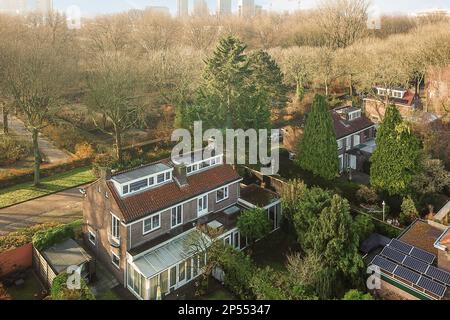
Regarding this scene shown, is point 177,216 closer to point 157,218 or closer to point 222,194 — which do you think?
point 157,218

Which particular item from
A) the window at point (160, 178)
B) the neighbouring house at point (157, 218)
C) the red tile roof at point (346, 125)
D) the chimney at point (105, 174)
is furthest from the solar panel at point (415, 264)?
the red tile roof at point (346, 125)

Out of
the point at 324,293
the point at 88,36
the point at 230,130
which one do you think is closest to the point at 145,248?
the point at 324,293

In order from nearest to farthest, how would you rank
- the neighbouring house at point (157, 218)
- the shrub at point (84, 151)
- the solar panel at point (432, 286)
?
the solar panel at point (432, 286), the neighbouring house at point (157, 218), the shrub at point (84, 151)

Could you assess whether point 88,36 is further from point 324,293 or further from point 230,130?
point 324,293

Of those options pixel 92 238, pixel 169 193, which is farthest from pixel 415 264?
pixel 92 238

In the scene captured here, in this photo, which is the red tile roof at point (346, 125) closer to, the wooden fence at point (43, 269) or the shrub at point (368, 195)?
the shrub at point (368, 195)

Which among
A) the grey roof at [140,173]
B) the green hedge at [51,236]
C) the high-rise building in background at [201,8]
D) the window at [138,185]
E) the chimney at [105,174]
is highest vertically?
→ the high-rise building in background at [201,8]
